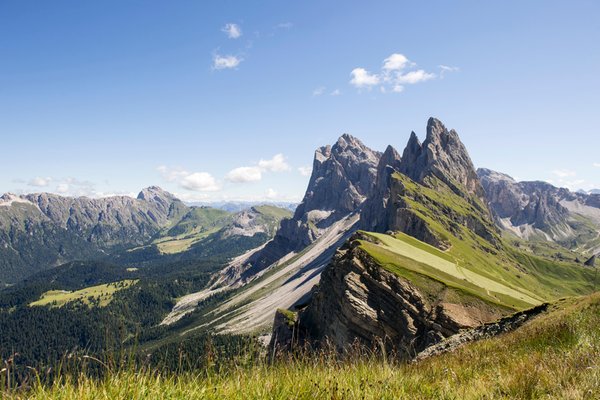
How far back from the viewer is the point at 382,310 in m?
69.8

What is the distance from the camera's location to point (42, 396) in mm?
4688

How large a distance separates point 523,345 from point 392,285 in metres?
61.9

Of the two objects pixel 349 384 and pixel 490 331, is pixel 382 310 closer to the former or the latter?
pixel 490 331

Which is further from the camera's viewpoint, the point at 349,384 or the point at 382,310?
the point at 382,310

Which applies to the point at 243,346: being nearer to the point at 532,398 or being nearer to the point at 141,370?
the point at 141,370

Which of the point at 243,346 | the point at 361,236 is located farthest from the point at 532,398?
the point at 361,236

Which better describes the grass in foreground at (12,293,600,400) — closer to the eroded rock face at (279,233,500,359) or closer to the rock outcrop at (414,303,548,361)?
the rock outcrop at (414,303,548,361)

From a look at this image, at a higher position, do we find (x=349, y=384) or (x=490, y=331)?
(x=349, y=384)

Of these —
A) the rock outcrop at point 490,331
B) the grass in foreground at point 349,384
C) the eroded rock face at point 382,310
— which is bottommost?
the eroded rock face at point 382,310

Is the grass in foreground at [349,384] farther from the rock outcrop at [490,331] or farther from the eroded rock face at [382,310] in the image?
the eroded rock face at [382,310]

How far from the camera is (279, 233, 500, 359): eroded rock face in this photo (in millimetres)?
62562

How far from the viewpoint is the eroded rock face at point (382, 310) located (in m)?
62.6

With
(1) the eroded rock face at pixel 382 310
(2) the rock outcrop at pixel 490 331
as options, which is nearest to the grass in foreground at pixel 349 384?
(2) the rock outcrop at pixel 490 331

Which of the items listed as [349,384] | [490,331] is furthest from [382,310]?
[349,384]
